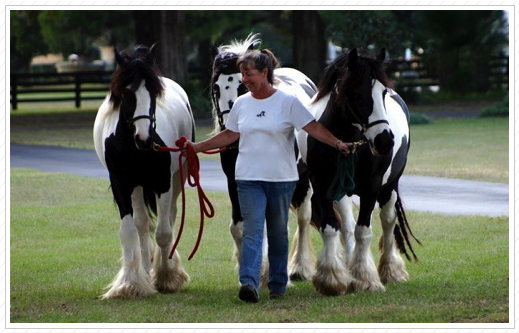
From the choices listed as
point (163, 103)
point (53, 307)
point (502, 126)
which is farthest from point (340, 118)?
A: point (502, 126)

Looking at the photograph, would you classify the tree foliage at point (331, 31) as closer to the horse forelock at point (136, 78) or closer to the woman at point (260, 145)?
the horse forelock at point (136, 78)

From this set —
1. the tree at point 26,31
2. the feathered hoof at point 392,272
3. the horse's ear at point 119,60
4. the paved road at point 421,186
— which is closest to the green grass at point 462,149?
the paved road at point 421,186

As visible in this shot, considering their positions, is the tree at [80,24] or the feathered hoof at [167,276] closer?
the feathered hoof at [167,276]

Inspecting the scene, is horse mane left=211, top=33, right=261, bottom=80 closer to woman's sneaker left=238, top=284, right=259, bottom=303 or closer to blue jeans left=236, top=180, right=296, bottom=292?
blue jeans left=236, top=180, right=296, bottom=292

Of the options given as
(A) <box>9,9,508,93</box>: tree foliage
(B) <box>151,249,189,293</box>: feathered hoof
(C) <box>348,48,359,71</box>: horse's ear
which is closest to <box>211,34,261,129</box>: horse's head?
(C) <box>348,48,359,71</box>: horse's ear

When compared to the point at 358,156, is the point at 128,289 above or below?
below

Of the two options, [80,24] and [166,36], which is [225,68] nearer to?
[166,36]

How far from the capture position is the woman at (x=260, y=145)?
6832mm

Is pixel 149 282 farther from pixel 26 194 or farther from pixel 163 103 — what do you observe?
pixel 26 194

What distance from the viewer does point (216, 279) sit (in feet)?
27.3

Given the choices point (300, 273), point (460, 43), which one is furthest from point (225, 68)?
point (460, 43)

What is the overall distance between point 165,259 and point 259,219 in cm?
122

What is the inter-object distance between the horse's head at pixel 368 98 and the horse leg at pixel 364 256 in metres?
0.79
